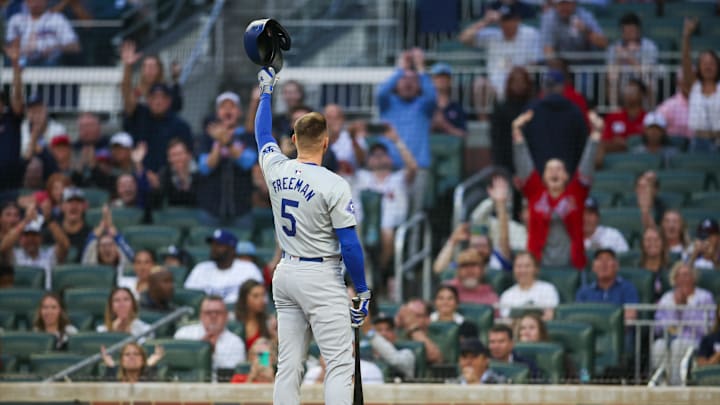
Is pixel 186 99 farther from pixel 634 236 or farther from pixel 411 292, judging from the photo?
pixel 634 236

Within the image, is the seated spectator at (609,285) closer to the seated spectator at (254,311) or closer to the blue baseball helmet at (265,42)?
the seated spectator at (254,311)

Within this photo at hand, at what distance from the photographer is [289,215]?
269 inches

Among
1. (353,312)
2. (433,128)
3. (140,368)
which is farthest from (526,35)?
(353,312)

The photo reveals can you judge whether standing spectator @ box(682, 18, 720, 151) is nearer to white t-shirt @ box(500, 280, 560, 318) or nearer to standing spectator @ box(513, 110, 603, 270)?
standing spectator @ box(513, 110, 603, 270)

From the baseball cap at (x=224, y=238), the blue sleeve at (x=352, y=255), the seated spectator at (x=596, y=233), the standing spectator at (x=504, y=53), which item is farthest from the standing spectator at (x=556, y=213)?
the blue sleeve at (x=352, y=255)

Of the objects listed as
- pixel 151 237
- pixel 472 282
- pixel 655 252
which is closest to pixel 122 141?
pixel 151 237

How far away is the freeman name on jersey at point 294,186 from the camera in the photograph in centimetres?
676

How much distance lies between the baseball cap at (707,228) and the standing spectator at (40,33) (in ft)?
24.1

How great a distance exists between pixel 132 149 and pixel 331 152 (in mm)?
2023

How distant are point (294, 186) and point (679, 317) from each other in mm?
4625

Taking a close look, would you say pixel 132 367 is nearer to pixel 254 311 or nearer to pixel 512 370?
pixel 254 311

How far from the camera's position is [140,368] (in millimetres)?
9539

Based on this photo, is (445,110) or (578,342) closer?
(578,342)

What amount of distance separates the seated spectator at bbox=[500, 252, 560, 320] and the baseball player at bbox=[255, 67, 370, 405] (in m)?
4.14
